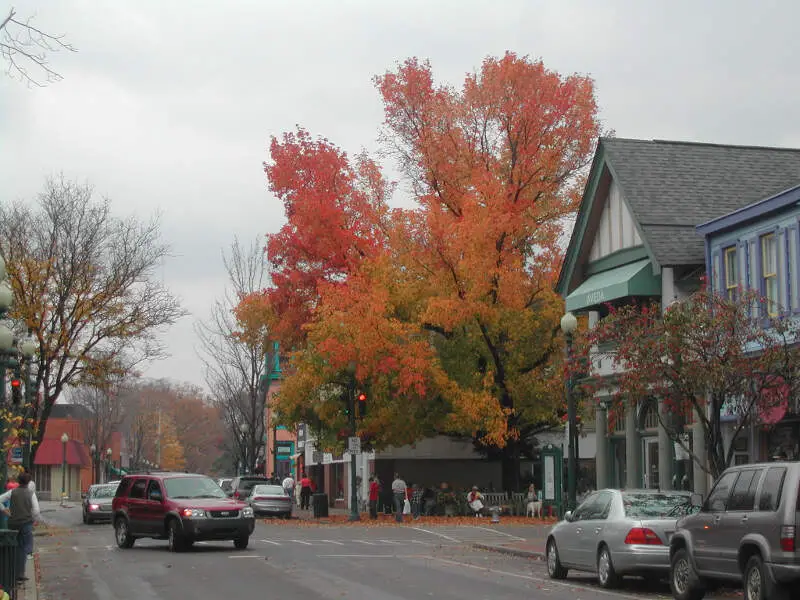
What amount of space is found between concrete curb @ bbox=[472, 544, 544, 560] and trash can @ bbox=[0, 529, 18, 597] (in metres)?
13.3

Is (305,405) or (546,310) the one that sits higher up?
(546,310)

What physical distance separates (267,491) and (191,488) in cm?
2264

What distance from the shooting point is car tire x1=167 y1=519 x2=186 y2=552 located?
88.6ft

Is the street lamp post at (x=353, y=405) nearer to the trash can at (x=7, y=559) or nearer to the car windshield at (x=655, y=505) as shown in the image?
the car windshield at (x=655, y=505)

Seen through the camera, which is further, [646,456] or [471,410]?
[471,410]

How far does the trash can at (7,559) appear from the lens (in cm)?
1630

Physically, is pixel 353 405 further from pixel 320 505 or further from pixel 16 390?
pixel 16 390

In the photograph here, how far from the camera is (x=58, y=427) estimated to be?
99.9 metres

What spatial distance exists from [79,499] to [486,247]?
61.0 metres

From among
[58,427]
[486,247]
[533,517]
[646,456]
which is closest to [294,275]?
[486,247]

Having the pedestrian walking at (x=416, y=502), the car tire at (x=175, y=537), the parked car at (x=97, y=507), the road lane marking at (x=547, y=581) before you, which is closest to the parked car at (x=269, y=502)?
the pedestrian walking at (x=416, y=502)

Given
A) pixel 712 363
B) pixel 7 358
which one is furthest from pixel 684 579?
pixel 7 358

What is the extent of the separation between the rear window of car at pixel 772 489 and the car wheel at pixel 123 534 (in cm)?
1795

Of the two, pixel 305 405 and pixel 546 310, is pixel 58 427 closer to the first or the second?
pixel 305 405
